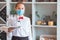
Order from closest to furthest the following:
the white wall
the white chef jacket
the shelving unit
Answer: the white chef jacket → the shelving unit → the white wall

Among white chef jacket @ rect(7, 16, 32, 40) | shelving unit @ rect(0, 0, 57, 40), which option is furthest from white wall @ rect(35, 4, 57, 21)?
white chef jacket @ rect(7, 16, 32, 40)

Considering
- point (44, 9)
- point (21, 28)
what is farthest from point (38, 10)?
point (21, 28)

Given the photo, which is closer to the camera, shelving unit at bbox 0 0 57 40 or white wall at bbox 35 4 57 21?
shelving unit at bbox 0 0 57 40

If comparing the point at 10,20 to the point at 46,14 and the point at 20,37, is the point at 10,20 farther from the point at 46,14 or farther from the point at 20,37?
the point at 46,14

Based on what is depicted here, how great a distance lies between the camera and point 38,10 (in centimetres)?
345

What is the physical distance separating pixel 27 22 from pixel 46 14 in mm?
1099

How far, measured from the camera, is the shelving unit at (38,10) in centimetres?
324

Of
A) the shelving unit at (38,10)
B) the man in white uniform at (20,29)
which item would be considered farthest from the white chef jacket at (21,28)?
the shelving unit at (38,10)

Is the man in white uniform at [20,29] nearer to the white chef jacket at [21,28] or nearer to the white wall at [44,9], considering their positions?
the white chef jacket at [21,28]

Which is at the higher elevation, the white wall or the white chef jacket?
the white wall

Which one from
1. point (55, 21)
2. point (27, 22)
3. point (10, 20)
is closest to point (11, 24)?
point (10, 20)

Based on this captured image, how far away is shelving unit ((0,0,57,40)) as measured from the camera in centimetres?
324

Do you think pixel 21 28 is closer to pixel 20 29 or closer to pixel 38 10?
pixel 20 29

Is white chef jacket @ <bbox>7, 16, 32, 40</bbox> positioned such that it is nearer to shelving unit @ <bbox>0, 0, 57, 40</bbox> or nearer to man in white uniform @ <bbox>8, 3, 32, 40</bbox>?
man in white uniform @ <bbox>8, 3, 32, 40</bbox>
